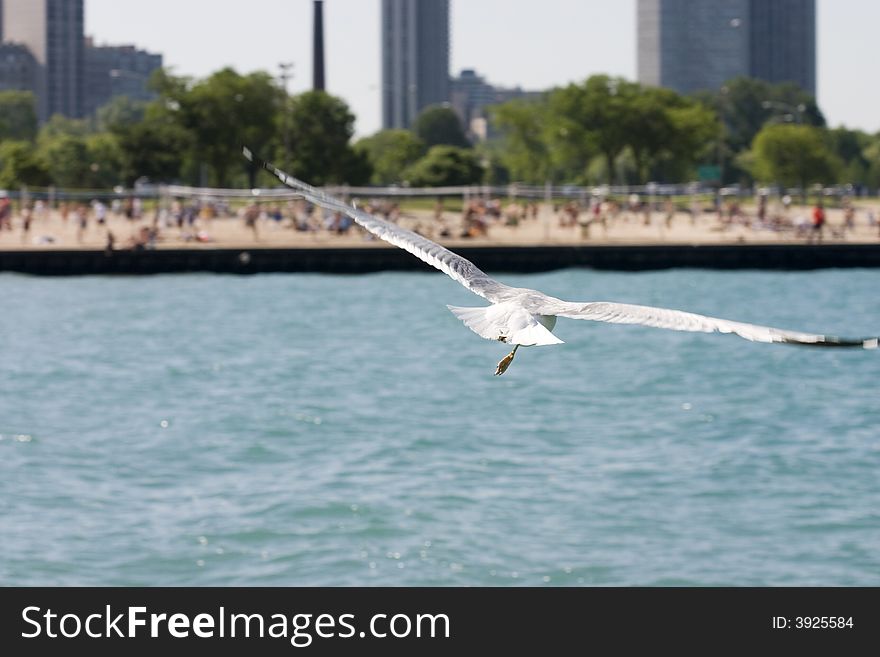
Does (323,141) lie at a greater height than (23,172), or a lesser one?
greater

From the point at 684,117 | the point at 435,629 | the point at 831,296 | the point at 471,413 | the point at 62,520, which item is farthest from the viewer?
the point at 684,117

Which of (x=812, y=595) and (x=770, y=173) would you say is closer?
(x=812, y=595)

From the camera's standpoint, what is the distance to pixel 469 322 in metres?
10.5

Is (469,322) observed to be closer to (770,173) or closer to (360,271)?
Answer: (360,271)

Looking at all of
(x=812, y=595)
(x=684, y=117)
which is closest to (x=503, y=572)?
(x=812, y=595)

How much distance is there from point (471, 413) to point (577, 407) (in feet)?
7.69

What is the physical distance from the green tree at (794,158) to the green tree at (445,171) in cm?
2023

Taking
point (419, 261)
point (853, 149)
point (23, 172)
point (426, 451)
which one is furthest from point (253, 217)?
point (853, 149)

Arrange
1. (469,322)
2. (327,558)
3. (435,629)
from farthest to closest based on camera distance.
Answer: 1. (327,558)
2. (435,629)
3. (469,322)

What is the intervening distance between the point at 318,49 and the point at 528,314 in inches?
4747

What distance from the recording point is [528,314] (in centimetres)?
1030

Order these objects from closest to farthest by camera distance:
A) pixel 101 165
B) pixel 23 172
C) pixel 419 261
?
1. pixel 419 261
2. pixel 23 172
3. pixel 101 165

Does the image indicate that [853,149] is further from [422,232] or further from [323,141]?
[422,232]

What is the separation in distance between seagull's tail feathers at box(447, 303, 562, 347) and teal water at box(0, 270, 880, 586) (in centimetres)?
1016
